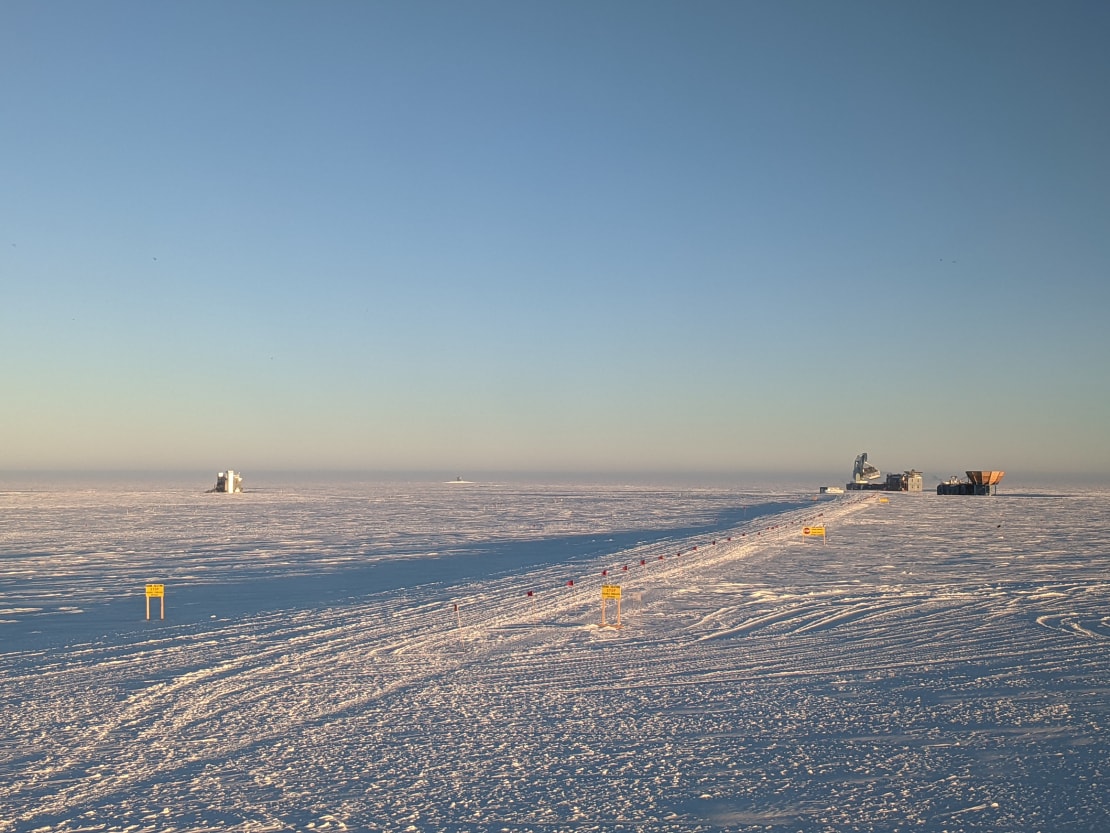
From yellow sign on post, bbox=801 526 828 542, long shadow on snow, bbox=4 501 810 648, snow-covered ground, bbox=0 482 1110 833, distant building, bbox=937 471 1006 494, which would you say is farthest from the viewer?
distant building, bbox=937 471 1006 494

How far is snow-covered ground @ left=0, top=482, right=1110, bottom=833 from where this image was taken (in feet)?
22.1

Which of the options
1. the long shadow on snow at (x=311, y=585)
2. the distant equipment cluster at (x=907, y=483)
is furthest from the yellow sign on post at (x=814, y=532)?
the distant equipment cluster at (x=907, y=483)

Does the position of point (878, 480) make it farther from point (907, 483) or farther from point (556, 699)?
point (556, 699)

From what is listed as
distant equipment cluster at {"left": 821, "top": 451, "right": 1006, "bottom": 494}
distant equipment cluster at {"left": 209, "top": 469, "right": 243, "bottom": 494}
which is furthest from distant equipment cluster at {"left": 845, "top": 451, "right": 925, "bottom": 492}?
distant equipment cluster at {"left": 209, "top": 469, "right": 243, "bottom": 494}

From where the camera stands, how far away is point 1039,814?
21.6 feet

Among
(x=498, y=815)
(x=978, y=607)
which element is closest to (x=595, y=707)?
(x=498, y=815)

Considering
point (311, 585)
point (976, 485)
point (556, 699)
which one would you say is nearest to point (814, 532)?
point (311, 585)

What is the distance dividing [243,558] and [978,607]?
18.5m

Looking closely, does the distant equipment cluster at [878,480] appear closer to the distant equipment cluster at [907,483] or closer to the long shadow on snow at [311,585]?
the distant equipment cluster at [907,483]

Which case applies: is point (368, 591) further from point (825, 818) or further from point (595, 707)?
point (825, 818)

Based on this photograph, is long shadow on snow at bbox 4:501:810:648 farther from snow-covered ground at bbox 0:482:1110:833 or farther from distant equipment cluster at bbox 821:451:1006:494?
distant equipment cluster at bbox 821:451:1006:494

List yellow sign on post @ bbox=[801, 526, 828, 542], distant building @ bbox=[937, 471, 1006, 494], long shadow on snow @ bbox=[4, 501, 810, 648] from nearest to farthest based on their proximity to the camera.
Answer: long shadow on snow @ bbox=[4, 501, 810, 648] → yellow sign on post @ bbox=[801, 526, 828, 542] → distant building @ bbox=[937, 471, 1006, 494]

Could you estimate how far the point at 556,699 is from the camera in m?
9.80

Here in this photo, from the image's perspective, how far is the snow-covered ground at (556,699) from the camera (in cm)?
675
